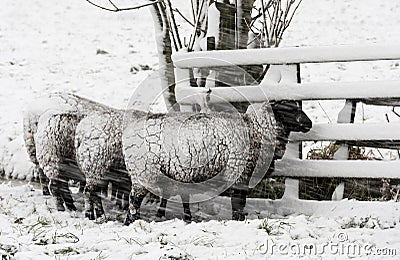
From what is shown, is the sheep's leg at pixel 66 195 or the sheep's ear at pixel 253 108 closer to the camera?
the sheep's ear at pixel 253 108

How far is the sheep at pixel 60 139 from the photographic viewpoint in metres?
5.61

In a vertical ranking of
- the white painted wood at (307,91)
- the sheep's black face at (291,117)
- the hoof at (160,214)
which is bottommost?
the hoof at (160,214)

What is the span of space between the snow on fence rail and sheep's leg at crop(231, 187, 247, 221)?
20.0 inches

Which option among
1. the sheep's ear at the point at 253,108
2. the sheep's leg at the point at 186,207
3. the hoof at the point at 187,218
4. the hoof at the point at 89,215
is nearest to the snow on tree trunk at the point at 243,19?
the sheep's ear at the point at 253,108

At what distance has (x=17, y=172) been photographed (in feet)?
24.7

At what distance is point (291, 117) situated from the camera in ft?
17.3

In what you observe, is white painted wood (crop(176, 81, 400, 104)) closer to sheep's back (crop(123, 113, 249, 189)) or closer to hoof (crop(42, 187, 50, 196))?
sheep's back (crop(123, 113, 249, 189))

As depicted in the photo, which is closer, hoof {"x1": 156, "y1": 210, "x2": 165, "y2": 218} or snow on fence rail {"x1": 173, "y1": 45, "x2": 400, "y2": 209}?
snow on fence rail {"x1": 173, "y1": 45, "x2": 400, "y2": 209}

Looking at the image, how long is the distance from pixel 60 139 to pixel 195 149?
1.35 meters

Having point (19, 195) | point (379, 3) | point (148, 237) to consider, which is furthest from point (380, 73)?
point (148, 237)

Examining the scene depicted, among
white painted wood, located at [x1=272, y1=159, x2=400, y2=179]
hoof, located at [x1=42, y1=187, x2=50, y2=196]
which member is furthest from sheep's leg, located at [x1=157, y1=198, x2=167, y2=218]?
hoof, located at [x1=42, y1=187, x2=50, y2=196]

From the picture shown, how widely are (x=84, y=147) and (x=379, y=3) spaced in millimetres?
14156

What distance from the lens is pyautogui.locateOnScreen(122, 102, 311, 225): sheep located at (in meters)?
5.05

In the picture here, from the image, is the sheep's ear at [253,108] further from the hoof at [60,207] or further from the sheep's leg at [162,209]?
the hoof at [60,207]
